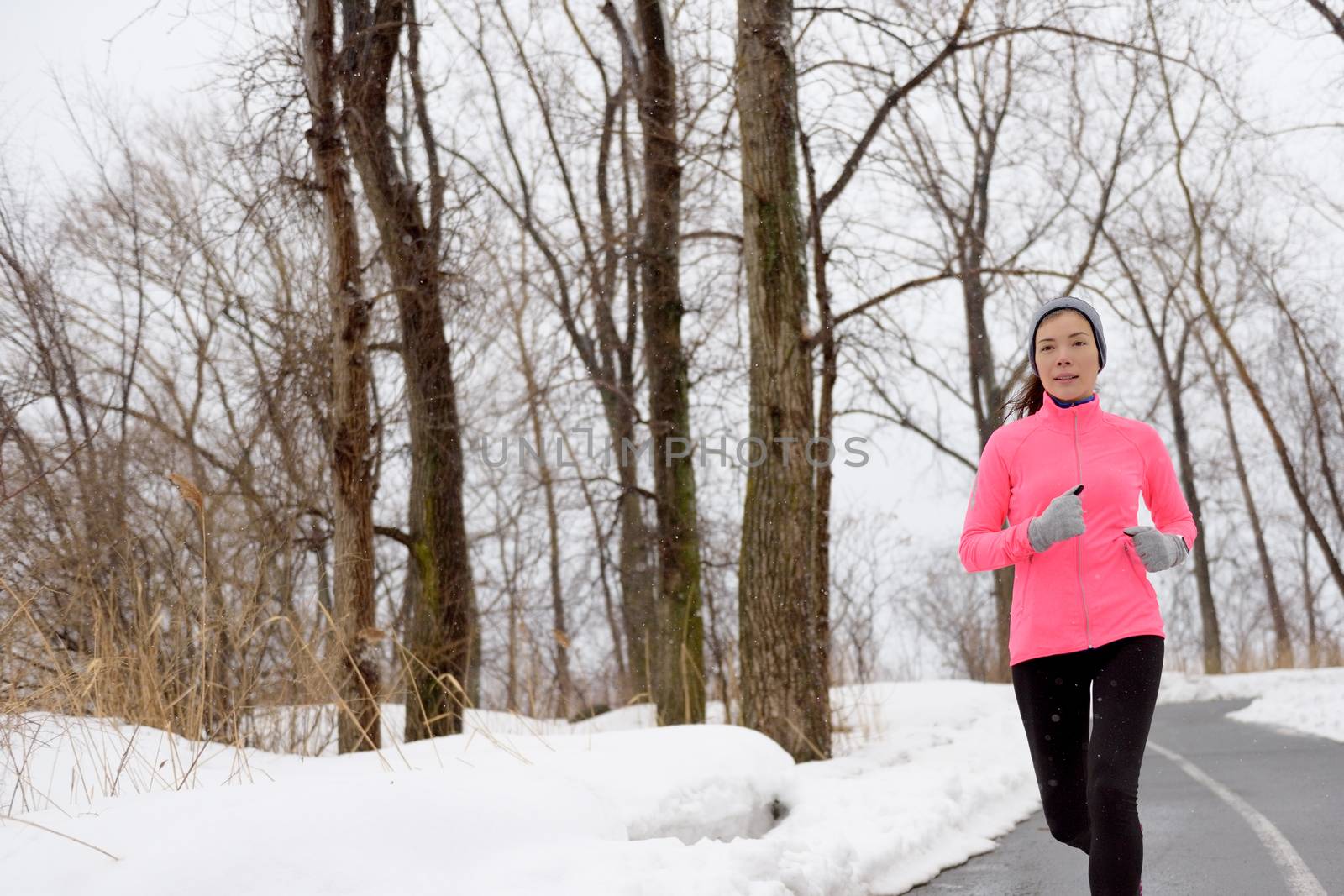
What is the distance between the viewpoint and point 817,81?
10.6 metres

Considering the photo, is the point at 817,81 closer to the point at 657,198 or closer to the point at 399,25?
the point at 657,198

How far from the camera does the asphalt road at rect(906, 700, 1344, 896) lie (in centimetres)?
465

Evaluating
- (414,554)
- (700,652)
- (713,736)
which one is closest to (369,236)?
(414,554)

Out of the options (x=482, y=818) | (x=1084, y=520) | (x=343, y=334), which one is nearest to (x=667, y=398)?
(x=343, y=334)

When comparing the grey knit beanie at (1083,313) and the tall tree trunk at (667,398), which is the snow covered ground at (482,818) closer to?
the grey knit beanie at (1083,313)

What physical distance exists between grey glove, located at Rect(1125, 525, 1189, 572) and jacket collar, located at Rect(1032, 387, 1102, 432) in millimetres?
418

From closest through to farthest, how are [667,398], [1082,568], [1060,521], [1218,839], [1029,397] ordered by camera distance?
[1060,521] < [1082,568] < [1029,397] < [1218,839] < [667,398]

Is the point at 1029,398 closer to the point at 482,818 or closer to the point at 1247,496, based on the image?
the point at 482,818

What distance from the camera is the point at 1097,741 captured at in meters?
3.31

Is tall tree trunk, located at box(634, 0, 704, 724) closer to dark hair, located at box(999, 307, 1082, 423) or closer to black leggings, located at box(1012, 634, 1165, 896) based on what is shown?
dark hair, located at box(999, 307, 1082, 423)

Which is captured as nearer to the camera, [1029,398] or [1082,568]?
[1082,568]

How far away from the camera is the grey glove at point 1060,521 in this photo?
10.6 feet

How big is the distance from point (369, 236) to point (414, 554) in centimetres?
357

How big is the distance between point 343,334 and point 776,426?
3.54 metres
